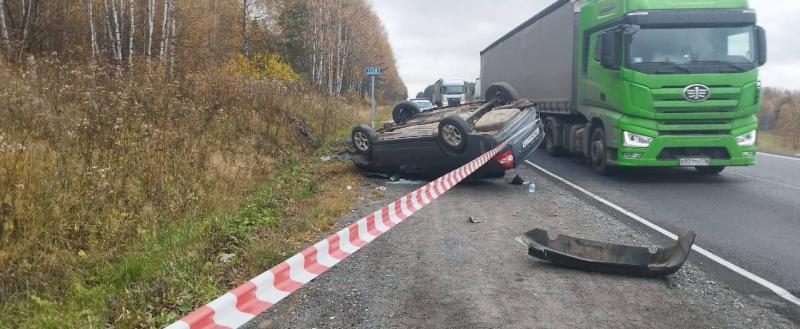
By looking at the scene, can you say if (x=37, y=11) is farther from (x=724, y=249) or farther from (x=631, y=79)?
(x=724, y=249)

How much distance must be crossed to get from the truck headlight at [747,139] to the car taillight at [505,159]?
401cm

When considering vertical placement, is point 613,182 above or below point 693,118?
below

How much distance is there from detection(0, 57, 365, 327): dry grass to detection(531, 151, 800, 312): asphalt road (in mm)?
4184

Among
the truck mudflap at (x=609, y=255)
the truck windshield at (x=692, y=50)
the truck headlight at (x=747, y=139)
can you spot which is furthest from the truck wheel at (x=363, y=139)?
the truck headlight at (x=747, y=139)

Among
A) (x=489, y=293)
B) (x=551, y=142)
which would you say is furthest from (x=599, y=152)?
(x=489, y=293)

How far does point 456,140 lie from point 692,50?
4297 millimetres

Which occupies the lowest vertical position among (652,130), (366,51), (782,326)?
(782,326)

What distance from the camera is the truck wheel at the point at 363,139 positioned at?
1002cm

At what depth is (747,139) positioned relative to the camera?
30.1 feet

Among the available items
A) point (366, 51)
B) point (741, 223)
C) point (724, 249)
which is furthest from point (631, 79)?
point (366, 51)

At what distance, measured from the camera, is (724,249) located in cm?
544

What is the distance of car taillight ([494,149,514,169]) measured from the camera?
8422 millimetres

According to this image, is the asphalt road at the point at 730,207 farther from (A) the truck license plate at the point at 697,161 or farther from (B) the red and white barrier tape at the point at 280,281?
(B) the red and white barrier tape at the point at 280,281

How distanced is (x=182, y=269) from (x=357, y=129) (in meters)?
6.20
